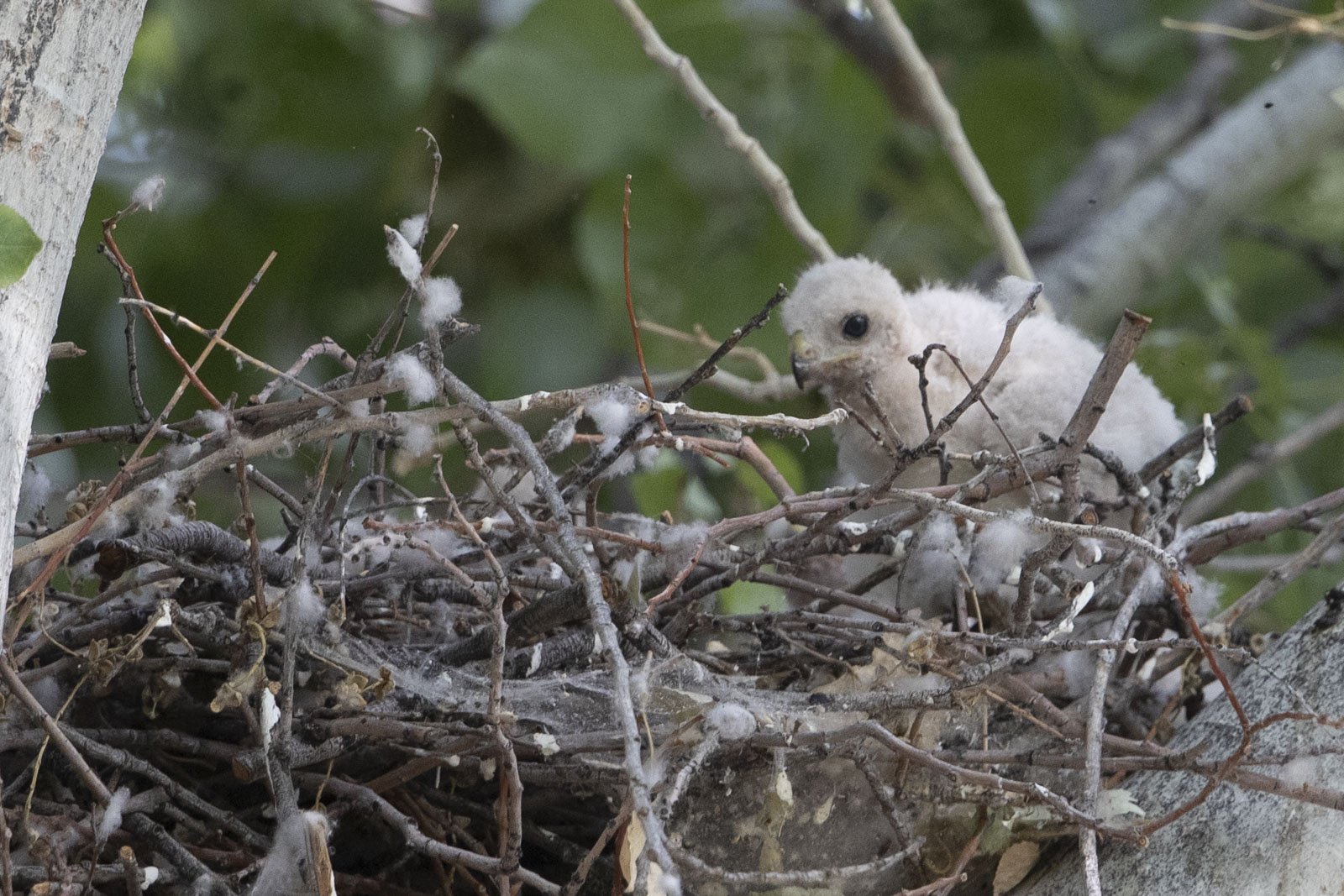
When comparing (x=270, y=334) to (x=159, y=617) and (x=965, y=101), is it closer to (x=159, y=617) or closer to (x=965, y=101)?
(x=965, y=101)

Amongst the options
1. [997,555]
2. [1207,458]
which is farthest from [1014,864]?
[1207,458]

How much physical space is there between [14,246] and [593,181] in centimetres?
337

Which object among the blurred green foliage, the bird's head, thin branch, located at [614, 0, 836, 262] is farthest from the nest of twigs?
the blurred green foliage

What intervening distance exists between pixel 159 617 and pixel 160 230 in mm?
3177

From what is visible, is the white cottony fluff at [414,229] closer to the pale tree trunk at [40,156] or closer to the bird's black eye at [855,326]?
the pale tree trunk at [40,156]

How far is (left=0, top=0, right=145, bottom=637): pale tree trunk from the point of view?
1.40 meters

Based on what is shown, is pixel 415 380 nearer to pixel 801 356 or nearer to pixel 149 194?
pixel 149 194

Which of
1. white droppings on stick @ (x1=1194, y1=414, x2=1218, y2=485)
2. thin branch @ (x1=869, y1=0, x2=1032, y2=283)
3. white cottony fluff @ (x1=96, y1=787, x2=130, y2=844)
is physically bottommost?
white cottony fluff @ (x1=96, y1=787, x2=130, y2=844)

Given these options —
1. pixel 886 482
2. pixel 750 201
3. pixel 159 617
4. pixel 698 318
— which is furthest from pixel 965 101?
pixel 159 617

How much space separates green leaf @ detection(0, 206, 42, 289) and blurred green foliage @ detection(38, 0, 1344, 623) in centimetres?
238

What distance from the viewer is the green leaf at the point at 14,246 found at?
134 centimetres

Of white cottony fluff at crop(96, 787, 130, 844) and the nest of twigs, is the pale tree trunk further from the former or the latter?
white cottony fluff at crop(96, 787, 130, 844)

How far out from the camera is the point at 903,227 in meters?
5.06

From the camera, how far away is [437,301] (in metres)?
1.64
